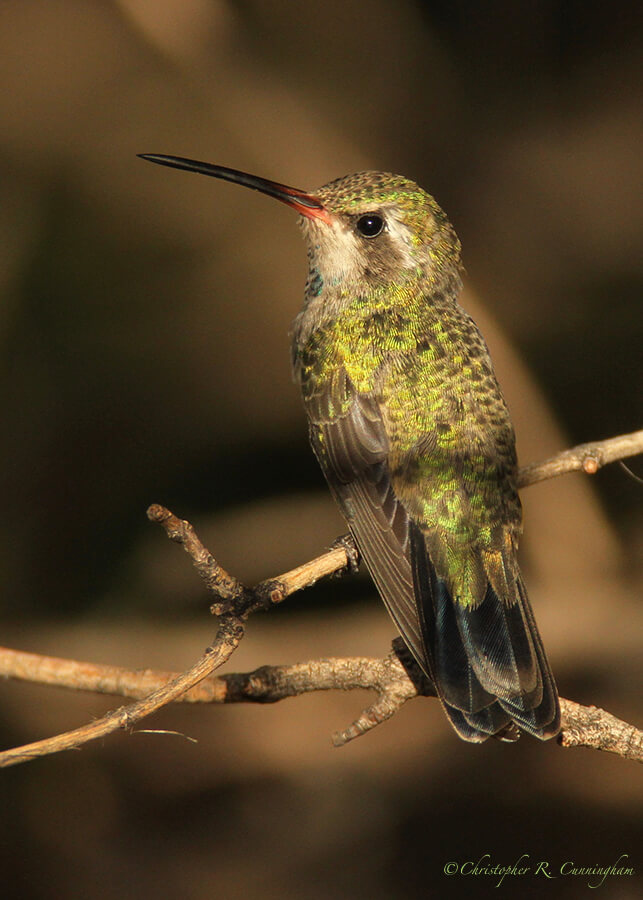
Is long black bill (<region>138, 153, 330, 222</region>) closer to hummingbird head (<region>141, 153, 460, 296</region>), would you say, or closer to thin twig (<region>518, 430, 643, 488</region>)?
hummingbird head (<region>141, 153, 460, 296</region>)

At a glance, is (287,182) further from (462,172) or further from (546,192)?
(546,192)

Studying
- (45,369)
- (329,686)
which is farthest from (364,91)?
(329,686)

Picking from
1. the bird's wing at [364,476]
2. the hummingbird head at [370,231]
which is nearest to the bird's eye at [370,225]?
the hummingbird head at [370,231]

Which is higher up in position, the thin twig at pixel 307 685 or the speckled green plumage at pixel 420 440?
the speckled green plumage at pixel 420 440

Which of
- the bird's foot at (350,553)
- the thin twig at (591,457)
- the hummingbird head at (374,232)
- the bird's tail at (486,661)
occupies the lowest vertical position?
the bird's tail at (486,661)

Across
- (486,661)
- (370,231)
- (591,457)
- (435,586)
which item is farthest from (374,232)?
(486,661)

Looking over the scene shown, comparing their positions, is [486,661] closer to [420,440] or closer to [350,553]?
[350,553]

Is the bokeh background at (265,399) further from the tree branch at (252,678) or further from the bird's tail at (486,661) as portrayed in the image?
the tree branch at (252,678)
